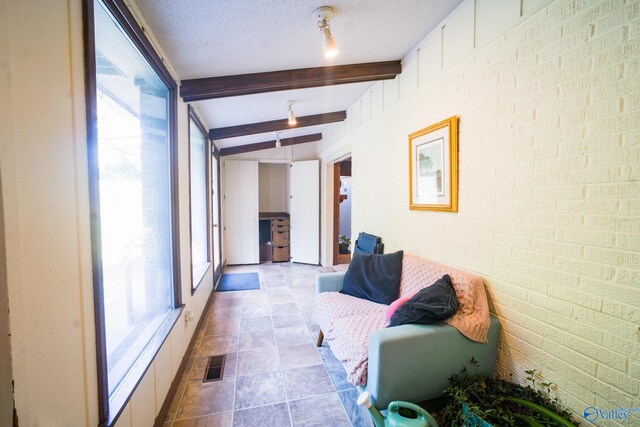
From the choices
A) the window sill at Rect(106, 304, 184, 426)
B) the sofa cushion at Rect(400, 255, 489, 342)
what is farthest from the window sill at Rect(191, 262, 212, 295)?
the sofa cushion at Rect(400, 255, 489, 342)

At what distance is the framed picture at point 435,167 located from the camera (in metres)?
1.96

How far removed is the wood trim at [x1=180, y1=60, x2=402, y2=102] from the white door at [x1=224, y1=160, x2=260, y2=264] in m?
3.11

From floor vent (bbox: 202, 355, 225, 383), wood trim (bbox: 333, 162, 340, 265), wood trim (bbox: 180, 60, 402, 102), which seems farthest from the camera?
wood trim (bbox: 333, 162, 340, 265)

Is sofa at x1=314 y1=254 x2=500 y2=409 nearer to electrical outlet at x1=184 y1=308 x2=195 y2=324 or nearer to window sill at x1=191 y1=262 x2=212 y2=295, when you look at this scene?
electrical outlet at x1=184 y1=308 x2=195 y2=324

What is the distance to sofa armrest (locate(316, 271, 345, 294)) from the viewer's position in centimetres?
267

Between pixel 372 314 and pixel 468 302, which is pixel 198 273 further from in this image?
pixel 468 302

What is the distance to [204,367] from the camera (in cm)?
219

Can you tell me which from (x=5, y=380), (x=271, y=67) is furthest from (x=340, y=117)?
(x=5, y=380)

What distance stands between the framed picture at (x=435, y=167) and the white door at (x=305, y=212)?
3009mm

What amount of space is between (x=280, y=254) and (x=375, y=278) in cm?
361

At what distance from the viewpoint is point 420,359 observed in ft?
4.96

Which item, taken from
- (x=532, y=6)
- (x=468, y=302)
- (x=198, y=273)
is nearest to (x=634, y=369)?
(x=468, y=302)

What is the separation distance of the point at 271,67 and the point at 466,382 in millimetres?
2621

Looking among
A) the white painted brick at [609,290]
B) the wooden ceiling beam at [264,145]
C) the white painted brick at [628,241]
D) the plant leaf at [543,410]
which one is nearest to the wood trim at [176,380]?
the plant leaf at [543,410]
